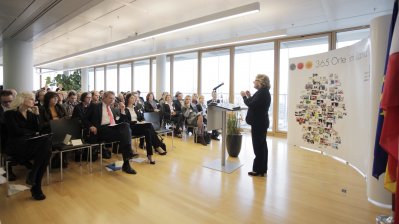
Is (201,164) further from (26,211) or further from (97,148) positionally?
(26,211)

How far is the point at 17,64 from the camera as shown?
23.1ft

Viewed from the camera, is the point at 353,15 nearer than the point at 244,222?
No

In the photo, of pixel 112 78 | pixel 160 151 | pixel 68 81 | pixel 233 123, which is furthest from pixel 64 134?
pixel 112 78

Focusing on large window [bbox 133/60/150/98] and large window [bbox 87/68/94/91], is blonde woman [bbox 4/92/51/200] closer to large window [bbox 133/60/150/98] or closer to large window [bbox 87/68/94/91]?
large window [bbox 133/60/150/98]

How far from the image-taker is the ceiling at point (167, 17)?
4.40 metres

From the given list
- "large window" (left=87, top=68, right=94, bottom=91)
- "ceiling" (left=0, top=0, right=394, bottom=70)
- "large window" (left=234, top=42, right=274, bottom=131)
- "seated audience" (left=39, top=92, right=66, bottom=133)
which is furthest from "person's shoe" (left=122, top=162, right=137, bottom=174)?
"large window" (left=87, top=68, right=94, bottom=91)

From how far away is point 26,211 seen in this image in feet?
7.93

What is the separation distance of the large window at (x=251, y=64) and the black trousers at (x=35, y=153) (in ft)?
18.0

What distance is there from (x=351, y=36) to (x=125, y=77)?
1012cm

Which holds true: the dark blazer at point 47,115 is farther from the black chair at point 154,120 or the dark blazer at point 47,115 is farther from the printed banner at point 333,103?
the printed banner at point 333,103

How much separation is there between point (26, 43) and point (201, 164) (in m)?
6.74

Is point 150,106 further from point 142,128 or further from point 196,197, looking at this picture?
point 196,197

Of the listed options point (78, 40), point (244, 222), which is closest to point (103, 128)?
point (244, 222)

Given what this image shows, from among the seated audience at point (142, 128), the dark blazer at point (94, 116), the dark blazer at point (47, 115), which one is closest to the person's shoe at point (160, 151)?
the seated audience at point (142, 128)
